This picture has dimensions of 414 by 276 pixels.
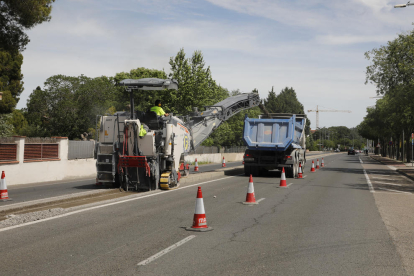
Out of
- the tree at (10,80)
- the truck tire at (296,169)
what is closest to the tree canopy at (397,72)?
the truck tire at (296,169)

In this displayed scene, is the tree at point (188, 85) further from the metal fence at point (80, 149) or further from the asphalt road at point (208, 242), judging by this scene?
the asphalt road at point (208, 242)

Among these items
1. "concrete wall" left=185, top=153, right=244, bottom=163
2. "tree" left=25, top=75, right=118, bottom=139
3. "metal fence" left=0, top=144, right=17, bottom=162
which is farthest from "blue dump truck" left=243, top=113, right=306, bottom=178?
"tree" left=25, top=75, right=118, bottom=139

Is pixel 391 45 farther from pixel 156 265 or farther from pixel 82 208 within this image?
pixel 156 265

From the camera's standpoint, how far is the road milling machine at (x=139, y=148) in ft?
45.8

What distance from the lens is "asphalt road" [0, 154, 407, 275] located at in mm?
5734

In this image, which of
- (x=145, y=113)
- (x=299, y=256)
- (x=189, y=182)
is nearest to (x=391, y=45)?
(x=189, y=182)

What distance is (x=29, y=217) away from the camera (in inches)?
360

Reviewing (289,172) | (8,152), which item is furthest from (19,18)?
(289,172)

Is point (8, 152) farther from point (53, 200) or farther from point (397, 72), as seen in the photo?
point (397, 72)

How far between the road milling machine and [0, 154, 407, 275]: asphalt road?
2552 millimetres

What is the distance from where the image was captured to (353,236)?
26.0 ft

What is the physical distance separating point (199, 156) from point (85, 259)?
36798 millimetres

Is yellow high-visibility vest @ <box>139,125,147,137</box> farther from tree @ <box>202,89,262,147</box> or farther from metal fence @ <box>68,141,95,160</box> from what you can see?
tree @ <box>202,89,262,147</box>

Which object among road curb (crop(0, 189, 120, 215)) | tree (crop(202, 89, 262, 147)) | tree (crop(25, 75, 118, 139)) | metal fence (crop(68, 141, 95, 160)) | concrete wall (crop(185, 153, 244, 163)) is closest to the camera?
road curb (crop(0, 189, 120, 215))
